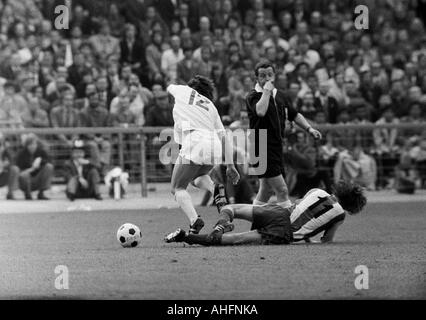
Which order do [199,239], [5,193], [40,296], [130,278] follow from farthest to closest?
[5,193] < [199,239] < [130,278] < [40,296]

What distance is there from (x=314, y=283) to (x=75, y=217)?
8.71 metres

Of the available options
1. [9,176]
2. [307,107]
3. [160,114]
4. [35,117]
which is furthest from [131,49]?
[9,176]

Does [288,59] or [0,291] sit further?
[288,59]

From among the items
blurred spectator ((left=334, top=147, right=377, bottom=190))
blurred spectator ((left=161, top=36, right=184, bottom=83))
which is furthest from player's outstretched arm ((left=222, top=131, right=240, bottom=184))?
blurred spectator ((left=161, top=36, right=184, bottom=83))

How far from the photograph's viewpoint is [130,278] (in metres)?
9.76

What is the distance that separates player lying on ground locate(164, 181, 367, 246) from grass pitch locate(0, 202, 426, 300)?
0.16 m

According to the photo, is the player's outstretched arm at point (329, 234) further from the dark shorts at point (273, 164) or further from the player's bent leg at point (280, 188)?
the dark shorts at point (273, 164)

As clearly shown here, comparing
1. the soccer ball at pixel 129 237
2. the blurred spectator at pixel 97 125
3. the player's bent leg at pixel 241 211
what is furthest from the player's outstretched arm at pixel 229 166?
the blurred spectator at pixel 97 125

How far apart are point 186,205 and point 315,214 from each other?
1436 millimetres

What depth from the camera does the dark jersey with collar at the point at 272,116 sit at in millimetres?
13031

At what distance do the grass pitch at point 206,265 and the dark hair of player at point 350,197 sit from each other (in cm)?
45

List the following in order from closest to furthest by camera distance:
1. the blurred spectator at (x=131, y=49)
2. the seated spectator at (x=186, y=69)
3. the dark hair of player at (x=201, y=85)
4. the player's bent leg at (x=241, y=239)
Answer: the player's bent leg at (x=241, y=239) < the dark hair of player at (x=201, y=85) < the seated spectator at (x=186, y=69) < the blurred spectator at (x=131, y=49)

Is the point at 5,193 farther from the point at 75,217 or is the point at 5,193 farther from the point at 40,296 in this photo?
the point at 40,296

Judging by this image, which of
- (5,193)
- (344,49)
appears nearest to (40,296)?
(5,193)
